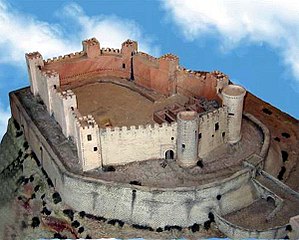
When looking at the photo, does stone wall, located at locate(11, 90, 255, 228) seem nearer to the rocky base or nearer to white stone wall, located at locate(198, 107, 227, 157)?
the rocky base

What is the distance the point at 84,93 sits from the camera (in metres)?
62.0

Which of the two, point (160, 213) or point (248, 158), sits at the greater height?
point (248, 158)

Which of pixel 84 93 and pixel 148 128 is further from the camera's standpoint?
pixel 84 93

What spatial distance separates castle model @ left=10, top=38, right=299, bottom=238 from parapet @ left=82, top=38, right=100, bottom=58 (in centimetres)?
449

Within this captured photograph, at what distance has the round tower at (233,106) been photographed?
5256 cm

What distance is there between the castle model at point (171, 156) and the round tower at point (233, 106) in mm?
92

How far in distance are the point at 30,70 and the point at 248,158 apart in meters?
22.8

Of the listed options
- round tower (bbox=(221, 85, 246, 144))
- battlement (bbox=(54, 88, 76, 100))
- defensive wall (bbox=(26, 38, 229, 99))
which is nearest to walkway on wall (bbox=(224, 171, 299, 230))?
round tower (bbox=(221, 85, 246, 144))

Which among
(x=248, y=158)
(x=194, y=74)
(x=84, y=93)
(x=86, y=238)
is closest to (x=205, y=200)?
(x=248, y=158)

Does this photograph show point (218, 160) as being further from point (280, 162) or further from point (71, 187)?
point (71, 187)

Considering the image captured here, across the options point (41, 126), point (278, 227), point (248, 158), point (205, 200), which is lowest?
point (278, 227)

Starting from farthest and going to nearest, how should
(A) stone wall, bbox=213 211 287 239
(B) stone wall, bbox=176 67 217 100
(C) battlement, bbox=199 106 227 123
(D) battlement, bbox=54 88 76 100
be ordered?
(B) stone wall, bbox=176 67 217 100, (D) battlement, bbox=54 88 76 100, (C) battlement, bbox=199 106 227 123, (A) stone wall, bbox=213 211 287 239

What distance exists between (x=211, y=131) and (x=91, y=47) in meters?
16.8

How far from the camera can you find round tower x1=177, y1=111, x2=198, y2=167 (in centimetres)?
4959
